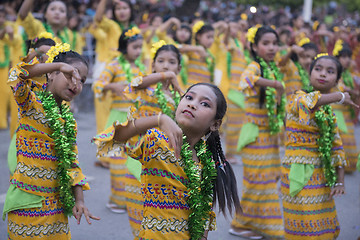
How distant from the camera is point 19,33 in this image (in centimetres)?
844

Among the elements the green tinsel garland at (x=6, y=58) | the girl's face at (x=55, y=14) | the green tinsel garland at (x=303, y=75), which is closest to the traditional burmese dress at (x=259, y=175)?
the green tinsel garland at (x=303, y=75)

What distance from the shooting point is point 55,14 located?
6414mm

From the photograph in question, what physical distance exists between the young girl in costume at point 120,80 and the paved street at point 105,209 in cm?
23

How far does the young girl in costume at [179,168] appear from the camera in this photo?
2.62 metres

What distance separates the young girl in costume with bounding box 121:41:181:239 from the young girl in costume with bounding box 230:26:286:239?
92 centimetres

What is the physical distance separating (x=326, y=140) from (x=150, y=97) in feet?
5.24

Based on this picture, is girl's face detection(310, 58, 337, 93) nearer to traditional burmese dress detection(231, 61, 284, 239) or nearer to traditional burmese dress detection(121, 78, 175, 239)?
traditional burmese dress detection(231, 61, 284, 239)

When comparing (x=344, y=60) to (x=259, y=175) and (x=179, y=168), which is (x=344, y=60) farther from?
(x=179, y=168)

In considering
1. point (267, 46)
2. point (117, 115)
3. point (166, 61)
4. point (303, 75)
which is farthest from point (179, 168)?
point (303, 75)

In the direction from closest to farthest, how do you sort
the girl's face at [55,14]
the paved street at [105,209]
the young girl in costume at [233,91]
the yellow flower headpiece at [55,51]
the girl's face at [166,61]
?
the yellow flower headpiece at [55,51], the girl's face at [166,61], the paved street at [105,209], the girl's face at [55,14], the young girl in costume at [233,91]

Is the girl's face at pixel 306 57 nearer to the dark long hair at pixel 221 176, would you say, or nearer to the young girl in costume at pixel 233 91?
the young girl in costume at pixel 233 91

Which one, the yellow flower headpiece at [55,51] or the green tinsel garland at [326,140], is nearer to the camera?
the yellow flower headpiece at [55,51]

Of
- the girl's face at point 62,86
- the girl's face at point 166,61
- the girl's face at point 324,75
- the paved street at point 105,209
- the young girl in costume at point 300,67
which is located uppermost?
the young girl in costume at point 300,67

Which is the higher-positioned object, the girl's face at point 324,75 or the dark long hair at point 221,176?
the girl's face at point 324,75
